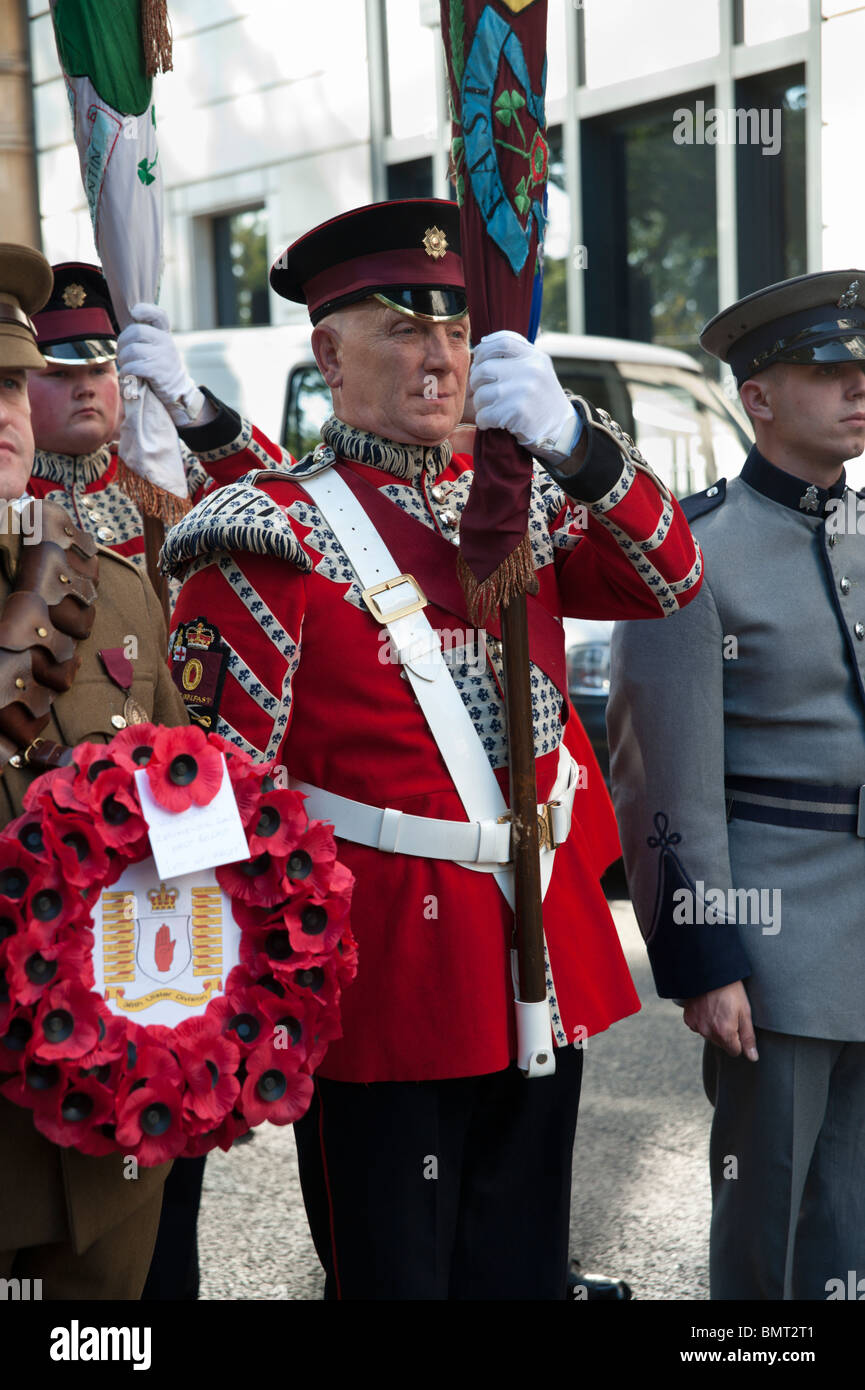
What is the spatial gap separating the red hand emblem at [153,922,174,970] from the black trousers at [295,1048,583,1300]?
530 millimetres

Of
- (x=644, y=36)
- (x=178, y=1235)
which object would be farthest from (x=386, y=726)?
(x=644, y=36)

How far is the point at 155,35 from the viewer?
314cm

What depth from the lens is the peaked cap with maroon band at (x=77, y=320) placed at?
4.30 m

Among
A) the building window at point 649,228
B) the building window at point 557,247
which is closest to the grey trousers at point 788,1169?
the building window at point 649,228

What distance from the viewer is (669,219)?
37.4ft

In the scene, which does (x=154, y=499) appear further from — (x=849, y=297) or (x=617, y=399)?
(x=617, y=399)

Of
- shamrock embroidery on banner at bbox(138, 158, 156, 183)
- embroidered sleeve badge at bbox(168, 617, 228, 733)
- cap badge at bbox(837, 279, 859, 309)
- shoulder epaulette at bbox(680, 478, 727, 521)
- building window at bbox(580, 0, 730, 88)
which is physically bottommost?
embroidered sleeve badge at bbox(168, 617, 228, 733)

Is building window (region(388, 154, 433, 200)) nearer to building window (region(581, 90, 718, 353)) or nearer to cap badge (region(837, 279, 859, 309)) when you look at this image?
building window (region(581, 90, 718, 353))

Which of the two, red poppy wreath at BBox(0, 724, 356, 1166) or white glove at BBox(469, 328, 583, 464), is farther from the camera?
white glove at BBox(469, 328, 583, 464)

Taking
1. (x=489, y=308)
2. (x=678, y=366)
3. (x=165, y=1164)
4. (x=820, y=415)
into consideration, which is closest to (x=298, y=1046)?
(x=165, y=1164)

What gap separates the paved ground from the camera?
371cm

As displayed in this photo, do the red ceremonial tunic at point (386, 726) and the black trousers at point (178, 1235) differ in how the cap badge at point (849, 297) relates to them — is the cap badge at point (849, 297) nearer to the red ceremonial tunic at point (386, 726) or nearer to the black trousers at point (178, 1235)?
the red ceremonial tunic at point (386, 726)

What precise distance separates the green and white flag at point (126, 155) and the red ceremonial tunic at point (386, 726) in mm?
874

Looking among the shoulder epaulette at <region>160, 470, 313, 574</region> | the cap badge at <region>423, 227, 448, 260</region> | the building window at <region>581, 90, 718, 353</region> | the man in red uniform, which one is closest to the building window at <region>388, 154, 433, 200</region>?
the building window at <region>581, 90, 718, 353</region>
